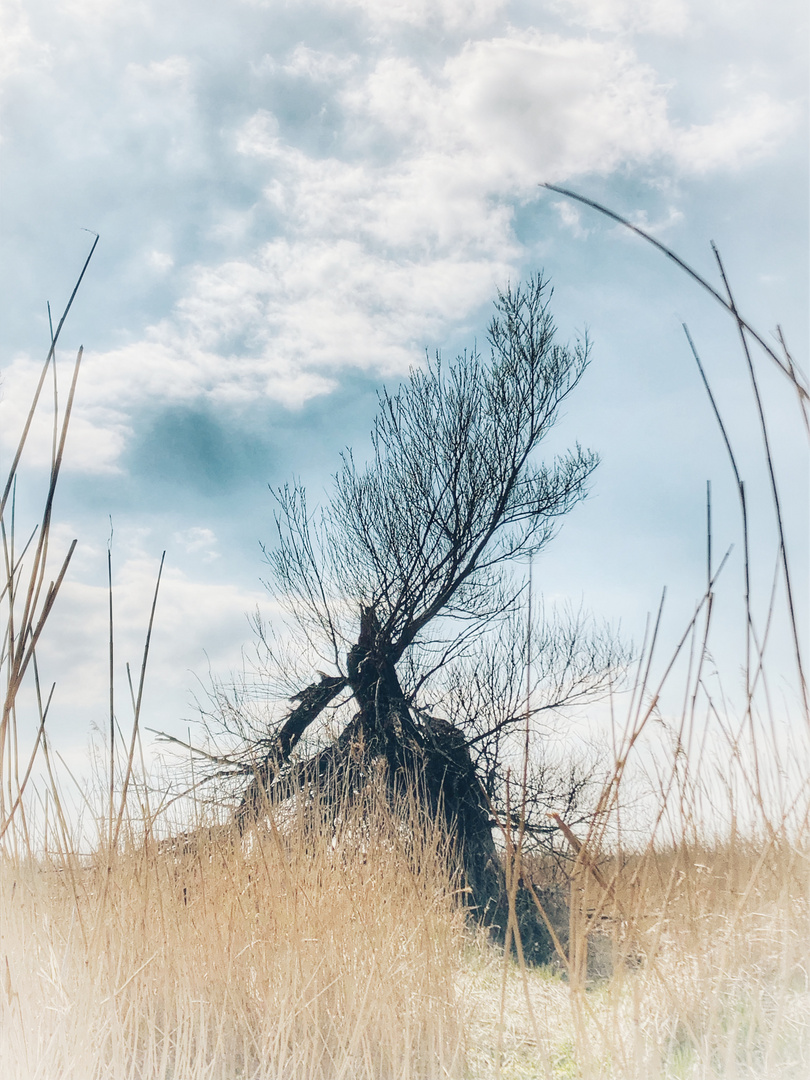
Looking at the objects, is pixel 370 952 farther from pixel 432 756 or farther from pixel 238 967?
pixel 432 756

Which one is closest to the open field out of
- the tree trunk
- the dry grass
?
the dry grass

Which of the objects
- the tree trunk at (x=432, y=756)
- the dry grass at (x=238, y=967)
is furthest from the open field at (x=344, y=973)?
the tree trunk at (x=432, y=756)

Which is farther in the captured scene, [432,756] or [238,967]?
[432,756]

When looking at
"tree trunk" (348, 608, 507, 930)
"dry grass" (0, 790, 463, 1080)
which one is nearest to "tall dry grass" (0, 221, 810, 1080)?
"dry grass" (0, 790, 463, 1080)

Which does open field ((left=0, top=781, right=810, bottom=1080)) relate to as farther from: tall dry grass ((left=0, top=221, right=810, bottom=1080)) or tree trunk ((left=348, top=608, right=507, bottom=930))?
tree trunk ((left=348, top=608, right=507, bottom=930))

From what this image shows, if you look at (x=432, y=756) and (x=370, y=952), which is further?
(x=432, y=756)

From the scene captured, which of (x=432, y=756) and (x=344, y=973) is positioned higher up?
(x=432, y=756)

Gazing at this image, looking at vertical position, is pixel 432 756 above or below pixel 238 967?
above

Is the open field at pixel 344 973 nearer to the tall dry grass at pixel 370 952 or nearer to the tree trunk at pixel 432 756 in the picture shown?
the tall dry grass at pixel 370 952

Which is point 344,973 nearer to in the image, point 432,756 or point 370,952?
point 370,952

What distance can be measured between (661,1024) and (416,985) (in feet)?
4.58

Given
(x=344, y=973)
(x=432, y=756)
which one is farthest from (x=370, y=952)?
(x=432, y=756)

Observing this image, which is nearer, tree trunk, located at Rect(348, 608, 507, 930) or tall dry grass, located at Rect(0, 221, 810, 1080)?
tall dry grass, located at Rect(0, 221, 810, 1080)

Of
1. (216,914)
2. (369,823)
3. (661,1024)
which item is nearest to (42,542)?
(661,1024)
